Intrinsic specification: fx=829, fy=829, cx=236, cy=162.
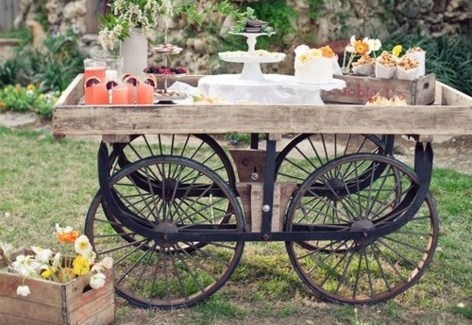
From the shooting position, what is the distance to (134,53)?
4562mm

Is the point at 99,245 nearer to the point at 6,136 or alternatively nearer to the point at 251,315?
the point at 251,315

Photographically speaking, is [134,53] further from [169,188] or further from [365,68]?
[365,68]

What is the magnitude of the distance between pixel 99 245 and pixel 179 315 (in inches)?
49.0

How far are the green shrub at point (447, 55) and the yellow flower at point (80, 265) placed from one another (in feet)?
20.3

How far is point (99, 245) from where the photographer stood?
17.2 ft

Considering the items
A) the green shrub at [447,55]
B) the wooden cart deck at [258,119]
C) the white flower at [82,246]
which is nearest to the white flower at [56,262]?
the white flower at [82,246]

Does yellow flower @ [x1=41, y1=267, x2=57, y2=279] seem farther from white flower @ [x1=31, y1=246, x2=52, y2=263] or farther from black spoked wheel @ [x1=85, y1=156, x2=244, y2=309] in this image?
black spoked wheel @ [x1=85, y1=156, x2=244, y2=309]

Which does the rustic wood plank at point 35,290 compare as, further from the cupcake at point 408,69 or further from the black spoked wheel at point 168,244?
the cupcake at point 408,69

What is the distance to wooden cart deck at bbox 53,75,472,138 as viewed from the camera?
12.7ft

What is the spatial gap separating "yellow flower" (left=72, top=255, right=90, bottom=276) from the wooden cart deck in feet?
1.91

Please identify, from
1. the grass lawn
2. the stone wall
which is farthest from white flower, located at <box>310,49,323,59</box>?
the stone wall

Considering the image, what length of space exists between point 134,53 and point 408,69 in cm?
150

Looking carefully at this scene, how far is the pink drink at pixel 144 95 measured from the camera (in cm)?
404

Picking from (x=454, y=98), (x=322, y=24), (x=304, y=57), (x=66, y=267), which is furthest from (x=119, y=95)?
(x=322, y=24)
